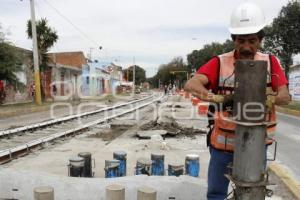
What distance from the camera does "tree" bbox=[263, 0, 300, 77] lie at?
29.0m

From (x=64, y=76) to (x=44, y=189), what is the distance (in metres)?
48.5

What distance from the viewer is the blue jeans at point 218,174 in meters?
3.28

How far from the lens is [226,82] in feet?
10.6

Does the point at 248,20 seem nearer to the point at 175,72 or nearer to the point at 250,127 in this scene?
the point at 250,127

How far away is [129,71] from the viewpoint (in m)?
142

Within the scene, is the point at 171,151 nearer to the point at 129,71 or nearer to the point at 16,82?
the point at 16,82

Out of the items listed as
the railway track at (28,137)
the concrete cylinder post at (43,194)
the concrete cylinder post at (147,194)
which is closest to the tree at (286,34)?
the railway track at (28,137)

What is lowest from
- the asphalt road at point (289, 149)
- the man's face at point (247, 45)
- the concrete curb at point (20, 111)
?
the asphalt road at point (289, 149)

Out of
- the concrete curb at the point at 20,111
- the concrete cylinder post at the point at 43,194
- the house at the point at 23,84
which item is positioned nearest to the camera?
the concrete cylinder post at the point at 43,194

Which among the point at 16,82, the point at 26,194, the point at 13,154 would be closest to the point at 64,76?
the point at 16,82

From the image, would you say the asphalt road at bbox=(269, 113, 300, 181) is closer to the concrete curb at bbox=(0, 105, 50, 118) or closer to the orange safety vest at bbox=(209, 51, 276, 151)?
the orange safety vest at bbox=(209, 51, 276, 151)

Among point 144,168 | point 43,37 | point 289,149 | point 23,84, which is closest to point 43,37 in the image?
point 43,37

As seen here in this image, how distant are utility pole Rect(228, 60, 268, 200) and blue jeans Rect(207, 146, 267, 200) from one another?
0.70 metres

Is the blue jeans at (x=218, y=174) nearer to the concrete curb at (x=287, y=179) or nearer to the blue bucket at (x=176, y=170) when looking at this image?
the concrete curb at (x=287, y=179)
